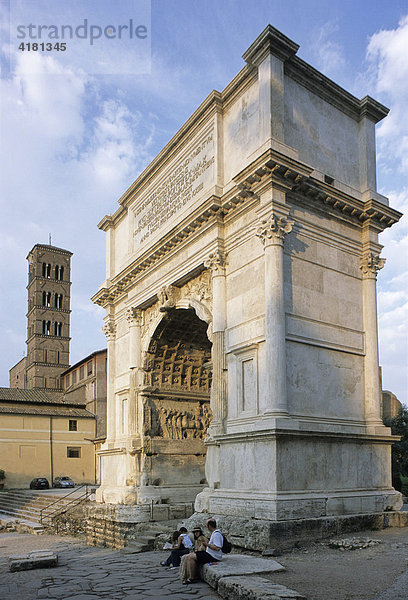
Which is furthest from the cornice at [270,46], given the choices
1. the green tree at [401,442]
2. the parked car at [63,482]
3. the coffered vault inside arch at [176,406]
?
the parked car at [63,482]

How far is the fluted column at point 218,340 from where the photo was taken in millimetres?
12969

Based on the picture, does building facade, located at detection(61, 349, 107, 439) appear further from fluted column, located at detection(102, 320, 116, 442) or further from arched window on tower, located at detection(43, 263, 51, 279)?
fluted column, located at detection(102, 320, 116, 442)

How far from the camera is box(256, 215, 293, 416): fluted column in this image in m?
11.3

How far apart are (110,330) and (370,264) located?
972cm

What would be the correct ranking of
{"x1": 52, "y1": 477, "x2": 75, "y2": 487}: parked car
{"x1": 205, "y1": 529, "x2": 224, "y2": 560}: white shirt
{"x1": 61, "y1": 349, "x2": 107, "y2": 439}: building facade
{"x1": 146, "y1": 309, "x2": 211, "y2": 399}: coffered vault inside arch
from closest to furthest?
{"x1": 205, "y1": 529, "x2": 224, "y2": 560}: white shirt → {"x1": 146, "y1": 309, "x2": 211, "y2": 399}: coffered vault inside arch → {"x1": 52, "y1": 477, "x2": 75, "y2": 487}: parked car → {"x1": 61, "y1": 349, "x2": 107, "y2": 439}: building facade

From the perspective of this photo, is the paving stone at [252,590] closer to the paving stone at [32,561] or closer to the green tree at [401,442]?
the paving stone at [32,561]

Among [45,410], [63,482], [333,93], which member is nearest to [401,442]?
[63,482]

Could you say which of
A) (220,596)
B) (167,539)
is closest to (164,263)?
(167,539)

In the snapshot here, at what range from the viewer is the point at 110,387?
19.9 meters

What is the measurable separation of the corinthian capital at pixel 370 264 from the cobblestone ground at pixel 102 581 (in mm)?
7687

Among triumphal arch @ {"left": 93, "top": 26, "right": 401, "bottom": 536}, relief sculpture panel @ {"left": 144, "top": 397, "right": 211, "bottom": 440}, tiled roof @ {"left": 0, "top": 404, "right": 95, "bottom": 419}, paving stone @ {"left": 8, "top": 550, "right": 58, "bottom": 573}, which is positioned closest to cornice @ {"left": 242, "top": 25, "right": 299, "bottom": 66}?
triumphal arch @ {"left": 93, "top": 26, "right": 401, "bottom": 536}

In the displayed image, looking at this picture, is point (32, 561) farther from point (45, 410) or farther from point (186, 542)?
point (45, 410)

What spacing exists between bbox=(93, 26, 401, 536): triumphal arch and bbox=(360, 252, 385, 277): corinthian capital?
0.15ft

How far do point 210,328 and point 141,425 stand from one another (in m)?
5.13
